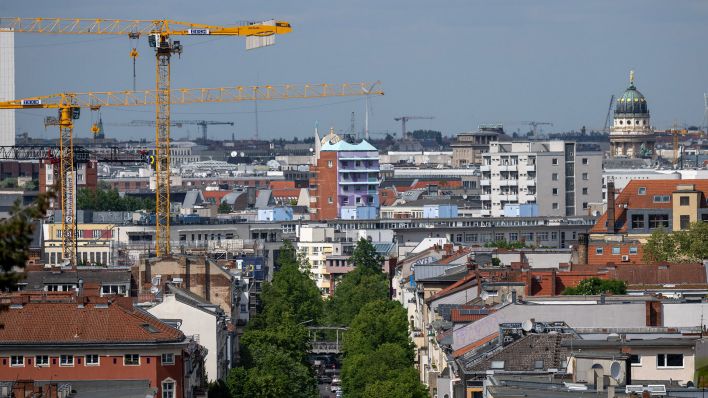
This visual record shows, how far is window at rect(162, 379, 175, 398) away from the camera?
6531 centimetres

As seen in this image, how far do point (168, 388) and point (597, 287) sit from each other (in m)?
22.0

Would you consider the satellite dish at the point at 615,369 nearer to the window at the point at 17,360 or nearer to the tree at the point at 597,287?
the window at the point at 17,360

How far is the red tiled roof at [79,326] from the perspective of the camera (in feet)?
213

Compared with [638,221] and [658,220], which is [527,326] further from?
[638,221]

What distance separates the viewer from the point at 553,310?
225 ft

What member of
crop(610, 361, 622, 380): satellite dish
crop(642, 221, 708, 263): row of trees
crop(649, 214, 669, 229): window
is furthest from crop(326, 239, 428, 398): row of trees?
crop(610, 361, 622, 380): satellite dish

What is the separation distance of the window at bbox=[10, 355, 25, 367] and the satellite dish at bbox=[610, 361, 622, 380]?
21.5m

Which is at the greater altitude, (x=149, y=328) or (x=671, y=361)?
(x=149, y=328)

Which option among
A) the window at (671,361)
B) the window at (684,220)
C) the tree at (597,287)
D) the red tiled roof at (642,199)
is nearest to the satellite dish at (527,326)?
the window at (671,361)

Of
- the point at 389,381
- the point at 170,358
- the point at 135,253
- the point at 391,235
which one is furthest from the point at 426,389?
the point at 391,235

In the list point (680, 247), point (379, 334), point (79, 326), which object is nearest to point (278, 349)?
point (379, 334)

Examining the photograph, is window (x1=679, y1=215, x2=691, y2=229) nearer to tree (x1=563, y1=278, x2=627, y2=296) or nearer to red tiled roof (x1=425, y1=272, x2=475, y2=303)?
red tiled roof (x1=425, y1=272, x2=475, y2=303)

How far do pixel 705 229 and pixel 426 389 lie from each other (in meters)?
32.5

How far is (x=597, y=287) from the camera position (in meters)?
82.3
